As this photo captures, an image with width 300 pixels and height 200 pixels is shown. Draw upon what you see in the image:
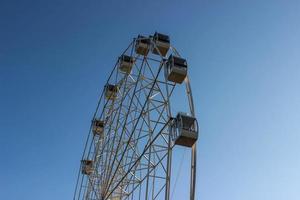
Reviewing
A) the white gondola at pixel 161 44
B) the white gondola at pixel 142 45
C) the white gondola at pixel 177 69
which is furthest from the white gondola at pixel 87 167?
the white gondola at pixel 177 69

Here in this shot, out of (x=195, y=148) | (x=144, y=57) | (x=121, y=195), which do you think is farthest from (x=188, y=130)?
(x=121, y=195)

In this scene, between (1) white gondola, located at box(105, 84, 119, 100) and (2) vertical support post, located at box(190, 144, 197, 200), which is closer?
(2) vertical support post, located at box(190, 144, 197, 200)

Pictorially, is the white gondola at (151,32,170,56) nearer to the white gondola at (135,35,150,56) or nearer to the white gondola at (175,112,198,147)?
the white gondola at (135,35,150,56)

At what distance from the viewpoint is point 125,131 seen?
2012 centimetres

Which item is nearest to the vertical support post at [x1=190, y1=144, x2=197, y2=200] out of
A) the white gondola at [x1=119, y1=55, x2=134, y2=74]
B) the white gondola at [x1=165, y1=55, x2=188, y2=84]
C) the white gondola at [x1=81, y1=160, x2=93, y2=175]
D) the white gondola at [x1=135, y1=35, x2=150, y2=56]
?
the white gondola at [x1=165, y1=55, x2=188, y2=84]

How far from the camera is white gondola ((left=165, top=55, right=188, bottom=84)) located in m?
16.2

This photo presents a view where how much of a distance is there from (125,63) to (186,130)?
10.0 m

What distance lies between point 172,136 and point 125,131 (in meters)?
5.83

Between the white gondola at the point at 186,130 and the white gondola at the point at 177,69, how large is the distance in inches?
97.6

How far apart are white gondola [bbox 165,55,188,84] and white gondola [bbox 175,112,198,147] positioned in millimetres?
2479

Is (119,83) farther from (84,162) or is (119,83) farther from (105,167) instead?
(84,162)

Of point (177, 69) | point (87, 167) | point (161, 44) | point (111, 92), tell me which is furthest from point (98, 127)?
point (177, 69)

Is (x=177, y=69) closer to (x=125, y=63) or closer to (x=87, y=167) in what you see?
(x=125, y=63)

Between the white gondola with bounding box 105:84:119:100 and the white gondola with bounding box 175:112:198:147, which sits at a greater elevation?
the white gondola with bounding box 105:84:119:100
